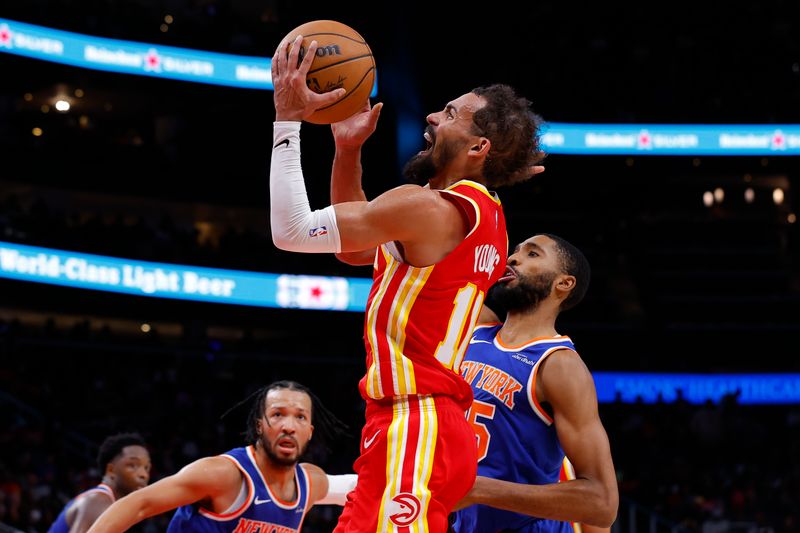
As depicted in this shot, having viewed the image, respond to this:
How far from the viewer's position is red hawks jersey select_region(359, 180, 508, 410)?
303cm

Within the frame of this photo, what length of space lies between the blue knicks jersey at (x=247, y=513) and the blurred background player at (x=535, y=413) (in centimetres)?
130

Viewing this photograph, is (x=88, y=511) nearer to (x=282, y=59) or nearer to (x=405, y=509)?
(x=405, y=509)

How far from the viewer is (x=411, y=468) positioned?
294cm

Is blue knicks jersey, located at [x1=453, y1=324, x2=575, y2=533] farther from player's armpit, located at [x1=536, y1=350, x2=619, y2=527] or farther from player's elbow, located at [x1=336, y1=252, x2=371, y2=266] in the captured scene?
player's elbow, located at [x1=336, y1=252, x2=371, y2=266]

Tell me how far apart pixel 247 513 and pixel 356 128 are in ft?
7.05

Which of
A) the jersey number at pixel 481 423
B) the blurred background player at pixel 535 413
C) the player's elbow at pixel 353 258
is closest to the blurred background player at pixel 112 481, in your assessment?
the blurred background player at pixel 535 413

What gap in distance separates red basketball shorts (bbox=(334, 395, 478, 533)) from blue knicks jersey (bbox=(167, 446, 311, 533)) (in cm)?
198

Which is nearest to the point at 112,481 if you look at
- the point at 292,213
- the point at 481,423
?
the point at 481,423

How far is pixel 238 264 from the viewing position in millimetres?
17562

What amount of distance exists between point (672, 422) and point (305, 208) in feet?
47.3

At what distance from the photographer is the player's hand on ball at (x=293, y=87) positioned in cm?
302

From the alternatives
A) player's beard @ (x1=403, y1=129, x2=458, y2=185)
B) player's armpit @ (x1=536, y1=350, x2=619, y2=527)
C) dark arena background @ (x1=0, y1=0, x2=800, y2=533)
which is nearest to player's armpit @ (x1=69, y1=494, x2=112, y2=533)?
player's armpit @ (x1=536, y1=350, x2=619, y2=527)

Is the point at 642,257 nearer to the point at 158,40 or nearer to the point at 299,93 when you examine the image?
the point at 158,40

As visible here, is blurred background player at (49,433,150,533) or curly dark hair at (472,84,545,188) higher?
curly dark hair at (472,84,545,188)
